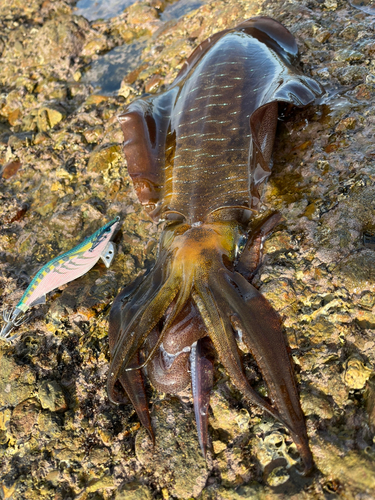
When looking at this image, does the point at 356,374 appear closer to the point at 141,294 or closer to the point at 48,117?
the point at 141,294

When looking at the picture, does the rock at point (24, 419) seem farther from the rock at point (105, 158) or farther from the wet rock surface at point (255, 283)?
the rock at point (105, 158)

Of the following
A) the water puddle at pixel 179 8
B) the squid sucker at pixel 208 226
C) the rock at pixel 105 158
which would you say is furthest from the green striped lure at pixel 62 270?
the water puddle at pixel 179 8

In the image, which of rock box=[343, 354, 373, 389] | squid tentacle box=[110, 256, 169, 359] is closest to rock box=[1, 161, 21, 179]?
squid tentacle box=[110, 256, 169, 359]

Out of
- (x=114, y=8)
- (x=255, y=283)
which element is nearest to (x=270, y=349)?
(x=255, y=283)

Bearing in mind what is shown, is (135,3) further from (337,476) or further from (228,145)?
(337,476)

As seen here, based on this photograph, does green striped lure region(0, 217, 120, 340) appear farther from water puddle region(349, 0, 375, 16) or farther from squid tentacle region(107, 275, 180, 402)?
water puddle region(349, 0, 375, 16)

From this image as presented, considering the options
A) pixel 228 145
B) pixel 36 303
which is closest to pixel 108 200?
pixel 36 303
